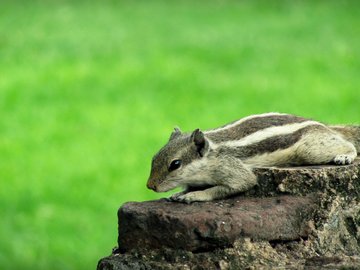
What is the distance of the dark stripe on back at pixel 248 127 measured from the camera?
761cm

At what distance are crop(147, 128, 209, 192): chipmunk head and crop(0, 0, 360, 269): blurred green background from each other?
6500 mm

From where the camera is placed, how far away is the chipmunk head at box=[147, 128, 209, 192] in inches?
294

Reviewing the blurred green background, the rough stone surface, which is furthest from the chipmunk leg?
the blurred green background

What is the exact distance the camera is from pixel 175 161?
24.5 ft

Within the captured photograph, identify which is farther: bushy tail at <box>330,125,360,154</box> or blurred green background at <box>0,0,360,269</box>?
blurred green background at <box>0,0,360,269</box>

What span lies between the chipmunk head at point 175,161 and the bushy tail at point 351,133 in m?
1.22

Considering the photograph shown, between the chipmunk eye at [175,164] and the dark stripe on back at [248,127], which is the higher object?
the dark stripe on back at [248,127]

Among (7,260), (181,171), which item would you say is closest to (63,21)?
(7,260)

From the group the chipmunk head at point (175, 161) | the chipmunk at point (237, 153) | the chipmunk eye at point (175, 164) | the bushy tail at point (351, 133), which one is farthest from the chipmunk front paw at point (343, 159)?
the chipmunk eye at point (175, 164)

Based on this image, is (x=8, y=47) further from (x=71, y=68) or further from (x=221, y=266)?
(x=221, y=266)

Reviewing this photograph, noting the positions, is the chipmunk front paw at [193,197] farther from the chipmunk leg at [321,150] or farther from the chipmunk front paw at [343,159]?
the chipmunk front paw at [343,159]

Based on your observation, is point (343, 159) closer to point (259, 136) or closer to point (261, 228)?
point (259, 136)

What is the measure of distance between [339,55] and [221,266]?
57.1 feet

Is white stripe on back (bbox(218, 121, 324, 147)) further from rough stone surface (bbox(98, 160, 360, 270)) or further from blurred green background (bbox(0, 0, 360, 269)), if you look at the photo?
blurred green background (bbox(0, 0, 360, 269))
